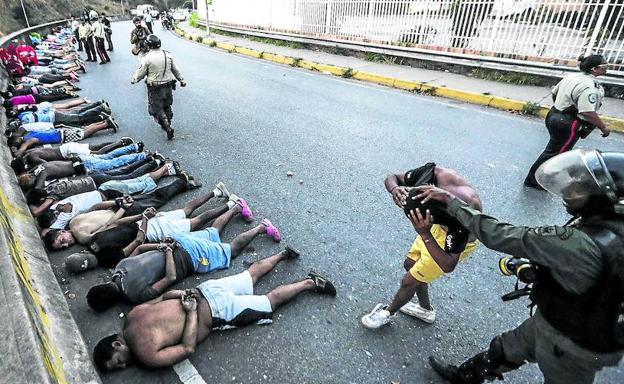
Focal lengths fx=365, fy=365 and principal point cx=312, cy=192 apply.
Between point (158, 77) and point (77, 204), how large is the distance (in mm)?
2710

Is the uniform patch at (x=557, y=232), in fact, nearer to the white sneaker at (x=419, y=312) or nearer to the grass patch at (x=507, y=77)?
the white sneaker at (x=419, y=312)

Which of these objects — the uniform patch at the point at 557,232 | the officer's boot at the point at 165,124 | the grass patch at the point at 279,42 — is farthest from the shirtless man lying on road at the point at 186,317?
the grass patch at the point at 279,42

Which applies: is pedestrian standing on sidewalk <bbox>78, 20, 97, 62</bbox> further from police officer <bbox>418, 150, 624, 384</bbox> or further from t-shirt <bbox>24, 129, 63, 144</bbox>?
police officer <bbox>418, 150, 624, 384</bbox>

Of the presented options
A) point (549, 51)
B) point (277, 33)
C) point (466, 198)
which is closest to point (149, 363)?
point (466, 198)

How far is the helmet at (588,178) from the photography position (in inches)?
52.9

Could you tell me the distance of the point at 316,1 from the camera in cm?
1270

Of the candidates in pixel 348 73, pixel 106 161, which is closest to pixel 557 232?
pixel 106 161

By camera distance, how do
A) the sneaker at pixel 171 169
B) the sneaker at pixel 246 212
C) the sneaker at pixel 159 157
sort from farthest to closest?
the sneaker at pixel 159 157
the sneaker at pixel 171 169
the sneaker at pixel 246 212

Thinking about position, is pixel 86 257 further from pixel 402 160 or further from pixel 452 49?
pixel 452 49

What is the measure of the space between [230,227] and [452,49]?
8121 mm

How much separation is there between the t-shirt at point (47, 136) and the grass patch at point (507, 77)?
341 inches

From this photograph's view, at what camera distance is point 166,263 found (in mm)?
2939

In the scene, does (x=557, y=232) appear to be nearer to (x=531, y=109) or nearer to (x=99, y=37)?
(x=531, y=109)

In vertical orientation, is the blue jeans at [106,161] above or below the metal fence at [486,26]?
below
